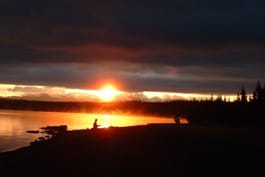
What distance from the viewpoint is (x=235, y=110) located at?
86.2 meters

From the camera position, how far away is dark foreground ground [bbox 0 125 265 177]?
30016 mm

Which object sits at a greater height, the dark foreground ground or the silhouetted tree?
the silhouetted tree

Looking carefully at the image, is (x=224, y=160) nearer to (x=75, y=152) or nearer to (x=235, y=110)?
(x=75, y=152)

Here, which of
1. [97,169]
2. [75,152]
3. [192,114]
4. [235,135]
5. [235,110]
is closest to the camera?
[97,169]

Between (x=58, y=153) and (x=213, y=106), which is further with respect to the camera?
(x=213, y=106)

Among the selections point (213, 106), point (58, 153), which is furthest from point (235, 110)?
point (58, 153)

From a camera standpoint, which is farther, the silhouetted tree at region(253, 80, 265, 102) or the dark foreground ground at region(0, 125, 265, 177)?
the silhouetted tree at region(253, 80, 265, 102)

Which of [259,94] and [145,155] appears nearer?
[145,155]

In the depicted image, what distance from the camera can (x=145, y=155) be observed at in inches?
1282

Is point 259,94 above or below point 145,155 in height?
above

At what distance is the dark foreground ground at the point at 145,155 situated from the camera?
30.0m

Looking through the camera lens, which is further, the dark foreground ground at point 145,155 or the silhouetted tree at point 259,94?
the silhouetted tree at point 259,94

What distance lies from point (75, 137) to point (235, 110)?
50.9 meters

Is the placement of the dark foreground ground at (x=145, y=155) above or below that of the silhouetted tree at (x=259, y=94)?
below
